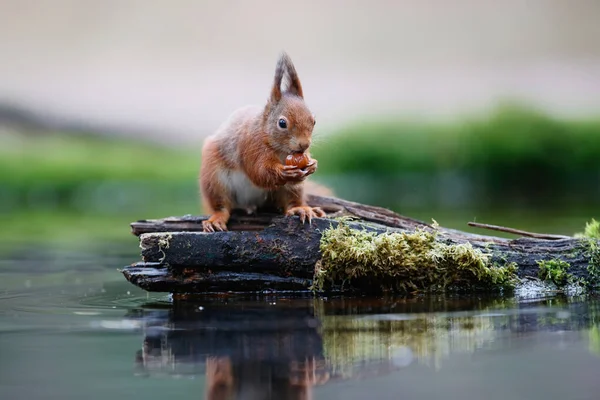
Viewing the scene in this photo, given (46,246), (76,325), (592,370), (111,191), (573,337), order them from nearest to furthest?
(592,370)
(573,337)
(76,325)
(46,246)
(111,191)

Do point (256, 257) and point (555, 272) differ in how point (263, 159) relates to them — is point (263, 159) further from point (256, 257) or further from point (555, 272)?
point (555, 272)

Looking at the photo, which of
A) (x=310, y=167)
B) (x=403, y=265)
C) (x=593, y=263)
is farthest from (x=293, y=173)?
(x=593, y=263)

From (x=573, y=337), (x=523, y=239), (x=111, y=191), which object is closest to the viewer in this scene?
(x=573, y=337)

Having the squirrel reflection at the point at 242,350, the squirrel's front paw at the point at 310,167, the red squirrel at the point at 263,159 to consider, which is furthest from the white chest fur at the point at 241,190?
the squirrel reflection at the point at 242,350

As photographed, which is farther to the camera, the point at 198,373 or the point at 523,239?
the point at 523,239

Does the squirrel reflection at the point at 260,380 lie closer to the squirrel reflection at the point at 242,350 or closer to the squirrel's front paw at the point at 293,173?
the squirrel reflection at the point at 242,350

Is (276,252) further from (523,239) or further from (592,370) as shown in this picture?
(592,370)

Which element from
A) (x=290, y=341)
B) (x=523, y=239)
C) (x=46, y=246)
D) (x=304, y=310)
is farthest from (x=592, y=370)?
(x=46, y=246)
